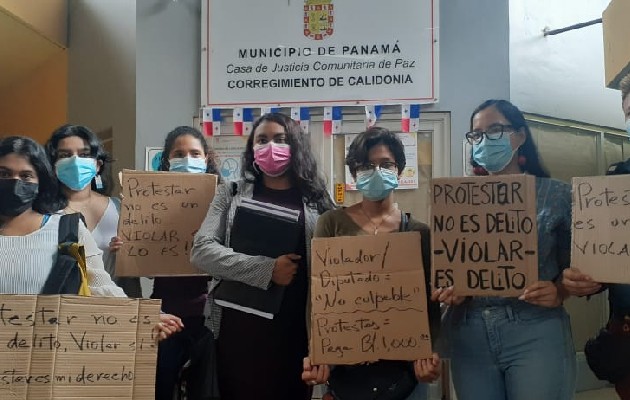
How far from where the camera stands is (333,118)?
12.0 ft

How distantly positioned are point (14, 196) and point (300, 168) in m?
0.92

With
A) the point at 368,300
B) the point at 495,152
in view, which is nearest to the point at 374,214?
the point at 368,300

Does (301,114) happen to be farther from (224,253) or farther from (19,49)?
(19,49)

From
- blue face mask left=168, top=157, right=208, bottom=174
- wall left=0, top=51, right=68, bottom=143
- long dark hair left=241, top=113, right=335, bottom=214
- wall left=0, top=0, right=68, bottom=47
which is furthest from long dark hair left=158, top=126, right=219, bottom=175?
wall left=0, top=51, right=68, bottom=143

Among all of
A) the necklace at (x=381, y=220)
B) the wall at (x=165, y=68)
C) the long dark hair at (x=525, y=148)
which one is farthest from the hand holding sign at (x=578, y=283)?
the wall at (x=165, y=68)

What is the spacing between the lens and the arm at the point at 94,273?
6.05 feet

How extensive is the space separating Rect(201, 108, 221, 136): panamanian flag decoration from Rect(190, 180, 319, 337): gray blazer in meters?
1.58

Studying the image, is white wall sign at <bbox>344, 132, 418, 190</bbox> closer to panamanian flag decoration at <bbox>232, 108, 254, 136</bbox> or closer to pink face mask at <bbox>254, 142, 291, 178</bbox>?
panamanian flag decoration at <bbox>232, 108, 254, 136</bbox>

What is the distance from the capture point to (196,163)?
2.46 m

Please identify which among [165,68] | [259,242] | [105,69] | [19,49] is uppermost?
[19,49]

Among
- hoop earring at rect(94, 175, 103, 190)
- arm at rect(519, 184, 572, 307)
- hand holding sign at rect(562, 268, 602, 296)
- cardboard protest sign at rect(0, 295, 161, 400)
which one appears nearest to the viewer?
cardboard protest sign at rect(0, 295, 161, 400)

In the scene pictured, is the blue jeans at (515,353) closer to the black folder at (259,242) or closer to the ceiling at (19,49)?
the black folder at (259,242)

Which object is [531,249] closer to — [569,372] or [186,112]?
[569,372]

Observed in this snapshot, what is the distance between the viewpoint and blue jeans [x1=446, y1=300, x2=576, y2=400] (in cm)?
173
